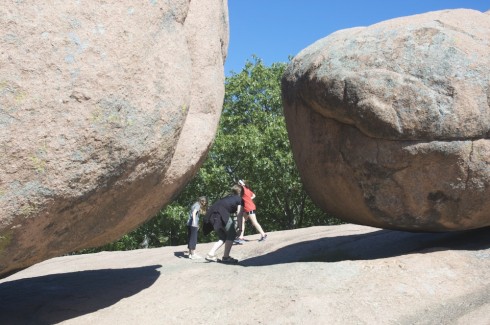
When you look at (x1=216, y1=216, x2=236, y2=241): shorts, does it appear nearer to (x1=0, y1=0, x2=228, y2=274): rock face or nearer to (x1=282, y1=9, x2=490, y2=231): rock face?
(x1=282, y1=9, x2=490, y2=231): rock face

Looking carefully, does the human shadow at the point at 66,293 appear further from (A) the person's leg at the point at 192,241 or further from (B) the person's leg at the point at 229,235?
(A) the person's leg at the point at 192,241

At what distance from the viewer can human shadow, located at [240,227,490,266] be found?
6645mm

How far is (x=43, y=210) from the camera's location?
4.43 m

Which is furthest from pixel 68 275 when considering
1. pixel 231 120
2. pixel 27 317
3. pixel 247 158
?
pixel 231 120

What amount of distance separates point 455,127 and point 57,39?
3.80m

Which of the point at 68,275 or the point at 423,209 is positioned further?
the point at 68,275

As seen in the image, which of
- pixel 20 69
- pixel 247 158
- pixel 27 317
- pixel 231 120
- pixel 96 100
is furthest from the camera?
pixel 231 120

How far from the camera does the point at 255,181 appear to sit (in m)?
19.7

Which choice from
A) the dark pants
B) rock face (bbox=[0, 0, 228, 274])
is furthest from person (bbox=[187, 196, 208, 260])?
rock face (bbox=[0, 0, 228, 274])

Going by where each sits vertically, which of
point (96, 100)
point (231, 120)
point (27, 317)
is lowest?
point (27, 317)

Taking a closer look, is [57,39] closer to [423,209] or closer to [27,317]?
[27,317]

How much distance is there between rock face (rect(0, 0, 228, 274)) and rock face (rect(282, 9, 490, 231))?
5.99 ft

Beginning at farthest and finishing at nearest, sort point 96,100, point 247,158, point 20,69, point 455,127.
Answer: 1. point 247,158
2. point 455,127
3. point 96,100
4. point 20,69

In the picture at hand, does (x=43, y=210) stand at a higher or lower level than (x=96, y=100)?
lower
